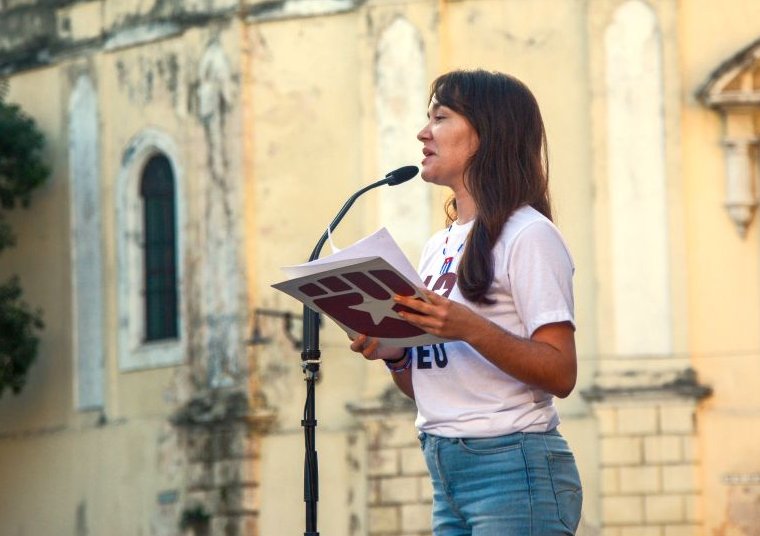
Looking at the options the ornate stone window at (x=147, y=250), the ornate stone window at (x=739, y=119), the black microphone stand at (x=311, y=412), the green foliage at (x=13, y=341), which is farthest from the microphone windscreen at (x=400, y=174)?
the green foliage at (x=13, y=341)

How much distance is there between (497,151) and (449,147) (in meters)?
0.14

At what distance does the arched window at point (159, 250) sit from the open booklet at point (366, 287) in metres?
15.7

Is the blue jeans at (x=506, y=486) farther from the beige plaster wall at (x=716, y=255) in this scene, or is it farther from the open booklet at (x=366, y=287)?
the beige plaster wall at (x=716, y=255)

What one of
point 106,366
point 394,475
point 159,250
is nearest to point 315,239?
point 159,250

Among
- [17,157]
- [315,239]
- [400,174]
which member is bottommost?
[400,174]

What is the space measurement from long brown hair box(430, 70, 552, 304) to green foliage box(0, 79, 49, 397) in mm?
16311

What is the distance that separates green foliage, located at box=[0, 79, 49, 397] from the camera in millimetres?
21141

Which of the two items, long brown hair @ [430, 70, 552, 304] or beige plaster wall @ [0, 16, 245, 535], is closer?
long brown hair @ [430, 70, 552, 304]

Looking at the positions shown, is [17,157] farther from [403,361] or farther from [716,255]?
[403,361]

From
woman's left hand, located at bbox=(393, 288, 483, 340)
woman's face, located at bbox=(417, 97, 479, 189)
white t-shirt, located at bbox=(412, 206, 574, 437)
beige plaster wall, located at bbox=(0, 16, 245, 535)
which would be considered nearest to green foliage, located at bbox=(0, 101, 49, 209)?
beige plaster wall, located at bbox=(0, 16, 245, 535)

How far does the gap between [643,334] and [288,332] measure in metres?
3.53

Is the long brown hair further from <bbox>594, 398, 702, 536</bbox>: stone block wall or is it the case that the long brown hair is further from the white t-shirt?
<bbox>594, 398, 702, 536</bbox>: stone block wall

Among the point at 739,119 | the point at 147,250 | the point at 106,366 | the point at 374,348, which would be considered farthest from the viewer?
the point at 106,366

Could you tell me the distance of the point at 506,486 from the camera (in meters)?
4.90
